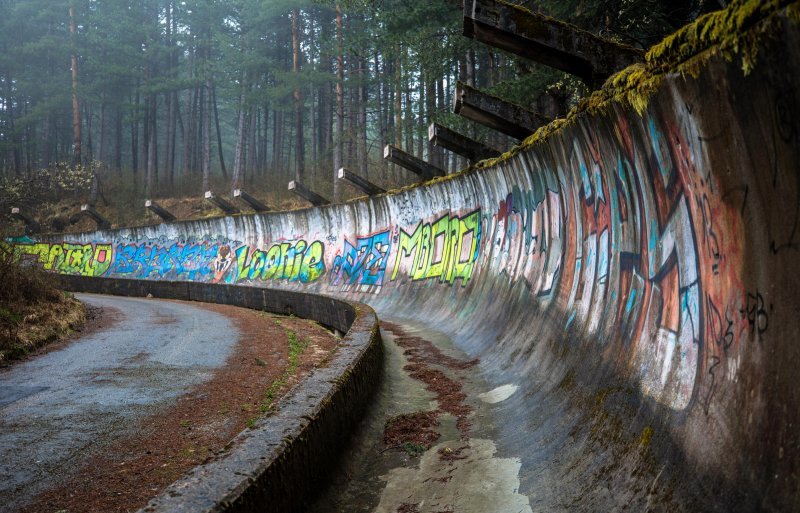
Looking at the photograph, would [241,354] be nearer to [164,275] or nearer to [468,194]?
[468,194]

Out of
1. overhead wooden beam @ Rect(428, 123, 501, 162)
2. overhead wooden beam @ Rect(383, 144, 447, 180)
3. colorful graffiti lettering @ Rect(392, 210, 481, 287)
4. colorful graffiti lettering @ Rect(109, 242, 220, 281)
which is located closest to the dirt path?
colorful graffiti lettering @ Rect(392, 210, 481, 287)

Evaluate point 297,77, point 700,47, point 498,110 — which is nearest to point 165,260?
point 297,77

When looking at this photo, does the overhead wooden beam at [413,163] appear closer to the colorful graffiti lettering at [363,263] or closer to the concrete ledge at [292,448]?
the colorful graffiti lettering at [363,263]

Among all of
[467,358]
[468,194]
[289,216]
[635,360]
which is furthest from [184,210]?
[635,360]

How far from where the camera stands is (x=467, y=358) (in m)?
8.77

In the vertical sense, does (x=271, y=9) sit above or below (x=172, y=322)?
above

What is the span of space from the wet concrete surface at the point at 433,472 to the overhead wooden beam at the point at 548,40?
3.41m

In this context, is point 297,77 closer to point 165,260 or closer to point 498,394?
point 165,260

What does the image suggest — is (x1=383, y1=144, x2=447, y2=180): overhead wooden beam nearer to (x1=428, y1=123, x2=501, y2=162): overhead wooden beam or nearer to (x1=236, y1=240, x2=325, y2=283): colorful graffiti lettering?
(x1=428, y1=123, x2=501, y2=162): overhead wooden beam

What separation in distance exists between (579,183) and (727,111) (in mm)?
3263

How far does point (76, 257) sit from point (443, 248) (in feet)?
99.2

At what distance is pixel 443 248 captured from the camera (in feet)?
46.4

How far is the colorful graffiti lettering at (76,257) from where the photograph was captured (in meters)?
Answer: 35.5

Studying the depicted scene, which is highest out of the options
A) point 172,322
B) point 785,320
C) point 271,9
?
point 271,9
